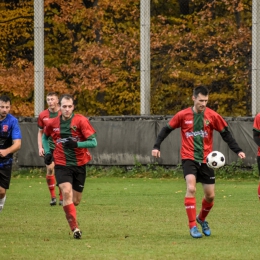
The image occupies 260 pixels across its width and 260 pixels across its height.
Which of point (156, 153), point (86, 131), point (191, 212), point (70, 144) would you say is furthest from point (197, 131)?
point (70, 144)

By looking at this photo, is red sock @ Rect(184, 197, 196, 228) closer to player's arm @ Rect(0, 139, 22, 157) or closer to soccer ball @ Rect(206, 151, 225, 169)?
soccer ball @ Rect(206, 151, 225, 169)

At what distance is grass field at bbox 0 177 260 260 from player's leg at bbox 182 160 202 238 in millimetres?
121

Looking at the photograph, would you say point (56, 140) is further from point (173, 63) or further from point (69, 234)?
point (173, 63)

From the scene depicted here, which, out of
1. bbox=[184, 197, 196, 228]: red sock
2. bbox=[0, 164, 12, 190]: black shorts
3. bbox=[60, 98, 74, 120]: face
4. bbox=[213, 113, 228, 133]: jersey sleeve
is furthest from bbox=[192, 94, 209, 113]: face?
bbox=[0, 164, 12, 190]: black shorts

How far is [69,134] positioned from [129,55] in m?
19.6

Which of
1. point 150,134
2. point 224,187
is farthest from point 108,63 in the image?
point 224,187

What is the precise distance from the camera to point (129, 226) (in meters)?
12.7

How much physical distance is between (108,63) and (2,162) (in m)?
19.4

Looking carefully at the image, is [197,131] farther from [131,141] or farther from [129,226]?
[131,141]

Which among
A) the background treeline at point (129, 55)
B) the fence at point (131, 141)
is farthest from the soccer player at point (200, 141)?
the background treeline at point (129, 55)

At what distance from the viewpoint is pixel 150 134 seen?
81.0 ft

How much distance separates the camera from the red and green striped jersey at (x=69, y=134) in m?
11.8

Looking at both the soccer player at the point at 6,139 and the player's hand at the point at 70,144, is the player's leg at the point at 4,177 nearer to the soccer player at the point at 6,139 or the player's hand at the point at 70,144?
the soccer player at the point at 6,139

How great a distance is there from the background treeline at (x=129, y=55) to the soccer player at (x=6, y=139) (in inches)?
683
